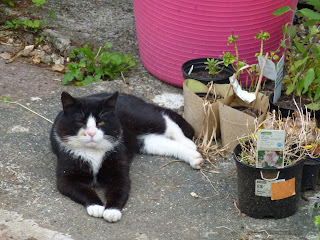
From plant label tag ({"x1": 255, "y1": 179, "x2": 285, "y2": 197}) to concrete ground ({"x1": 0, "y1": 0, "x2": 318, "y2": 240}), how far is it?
17cm

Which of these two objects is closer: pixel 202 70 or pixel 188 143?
pixel 188 143

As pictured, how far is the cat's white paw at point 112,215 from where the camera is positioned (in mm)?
2936

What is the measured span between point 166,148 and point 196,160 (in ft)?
0.84

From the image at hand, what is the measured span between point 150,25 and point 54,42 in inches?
47.7

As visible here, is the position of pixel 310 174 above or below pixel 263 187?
below

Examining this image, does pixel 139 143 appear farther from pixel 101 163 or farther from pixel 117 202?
pixel 117 202

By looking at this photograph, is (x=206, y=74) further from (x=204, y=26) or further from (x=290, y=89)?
(x=290, y=89)

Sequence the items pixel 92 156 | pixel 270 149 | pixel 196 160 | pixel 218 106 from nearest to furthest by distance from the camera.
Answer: pixel 270 149, pixel 92 156, pixel 196 160, pixel 218 106

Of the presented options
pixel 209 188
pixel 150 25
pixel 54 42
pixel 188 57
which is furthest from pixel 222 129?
pixel 54 42

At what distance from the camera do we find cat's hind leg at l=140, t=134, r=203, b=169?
353 centimetres

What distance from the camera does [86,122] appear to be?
10.2ft

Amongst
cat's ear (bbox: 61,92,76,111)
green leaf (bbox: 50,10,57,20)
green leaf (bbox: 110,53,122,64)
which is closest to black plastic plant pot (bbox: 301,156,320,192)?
cat's ear (bbox: 61,92,76,111)

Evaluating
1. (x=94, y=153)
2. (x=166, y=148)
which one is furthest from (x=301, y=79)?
(x=94, y=153)

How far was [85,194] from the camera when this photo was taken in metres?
3.10
